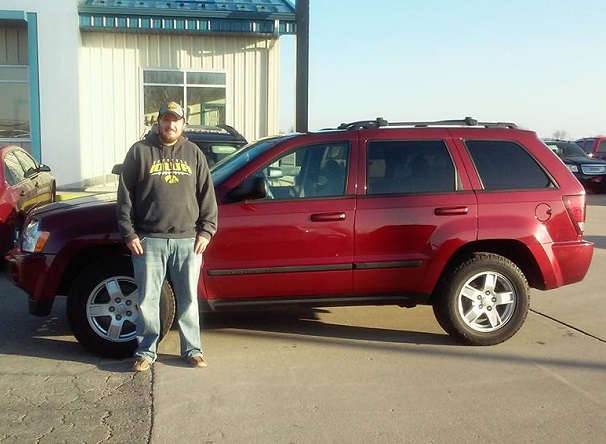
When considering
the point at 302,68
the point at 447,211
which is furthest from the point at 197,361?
the point at 302,68

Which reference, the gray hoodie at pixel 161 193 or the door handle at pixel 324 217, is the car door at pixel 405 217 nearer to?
the door handle at pixel 324 217

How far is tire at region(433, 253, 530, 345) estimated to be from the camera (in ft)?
17.9

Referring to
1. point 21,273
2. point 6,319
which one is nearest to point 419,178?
point 21,273

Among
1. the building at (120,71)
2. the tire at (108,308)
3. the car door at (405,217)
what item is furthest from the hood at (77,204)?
the building at (120,71)

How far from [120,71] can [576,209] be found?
13.7m

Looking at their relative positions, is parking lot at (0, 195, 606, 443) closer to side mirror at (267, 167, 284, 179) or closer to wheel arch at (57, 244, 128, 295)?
wheel arch at (57, 244, 128, 295)

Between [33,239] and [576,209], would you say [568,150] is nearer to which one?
[576,209]

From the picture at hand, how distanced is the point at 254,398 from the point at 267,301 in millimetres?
1065

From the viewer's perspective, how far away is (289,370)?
16.1 feet

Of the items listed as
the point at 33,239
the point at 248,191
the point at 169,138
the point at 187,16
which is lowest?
the point at 33,239

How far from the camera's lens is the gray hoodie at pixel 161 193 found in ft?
14.9

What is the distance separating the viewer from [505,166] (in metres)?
5.61

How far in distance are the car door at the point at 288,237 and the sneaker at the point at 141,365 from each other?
0.71m

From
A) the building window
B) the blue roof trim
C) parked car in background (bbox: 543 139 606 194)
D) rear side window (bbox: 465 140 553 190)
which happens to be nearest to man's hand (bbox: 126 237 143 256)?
rear side window (bbox: 465 140 553 190)
